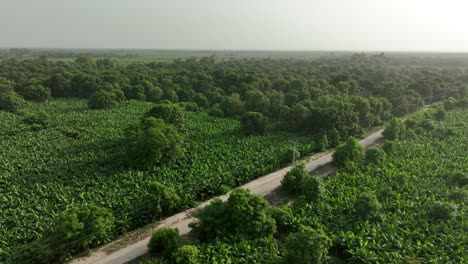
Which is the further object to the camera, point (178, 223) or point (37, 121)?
point (37, 121)

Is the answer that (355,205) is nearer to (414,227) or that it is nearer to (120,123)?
(414,227)

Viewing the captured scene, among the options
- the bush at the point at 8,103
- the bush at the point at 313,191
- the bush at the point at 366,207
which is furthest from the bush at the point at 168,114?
the bush at the point at 8,103

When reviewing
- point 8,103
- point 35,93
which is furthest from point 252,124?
point 35,93

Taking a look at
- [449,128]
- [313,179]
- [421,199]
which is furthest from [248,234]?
[449,128]

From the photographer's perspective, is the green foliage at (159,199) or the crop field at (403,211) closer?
the crop field at (403,211)

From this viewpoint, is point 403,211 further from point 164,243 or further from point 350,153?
point 164,243

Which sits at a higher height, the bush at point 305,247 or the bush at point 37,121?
the bush at point 37,121

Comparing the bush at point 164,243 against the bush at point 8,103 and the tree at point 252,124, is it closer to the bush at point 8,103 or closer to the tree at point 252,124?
the tree at point 252,124

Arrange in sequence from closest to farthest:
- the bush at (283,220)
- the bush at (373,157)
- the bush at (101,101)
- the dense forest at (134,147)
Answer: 1. the dense forest at (134,147)
2. the bush at (283,220)
3. the bush at (373,157)
4. the bush at (101,101)
